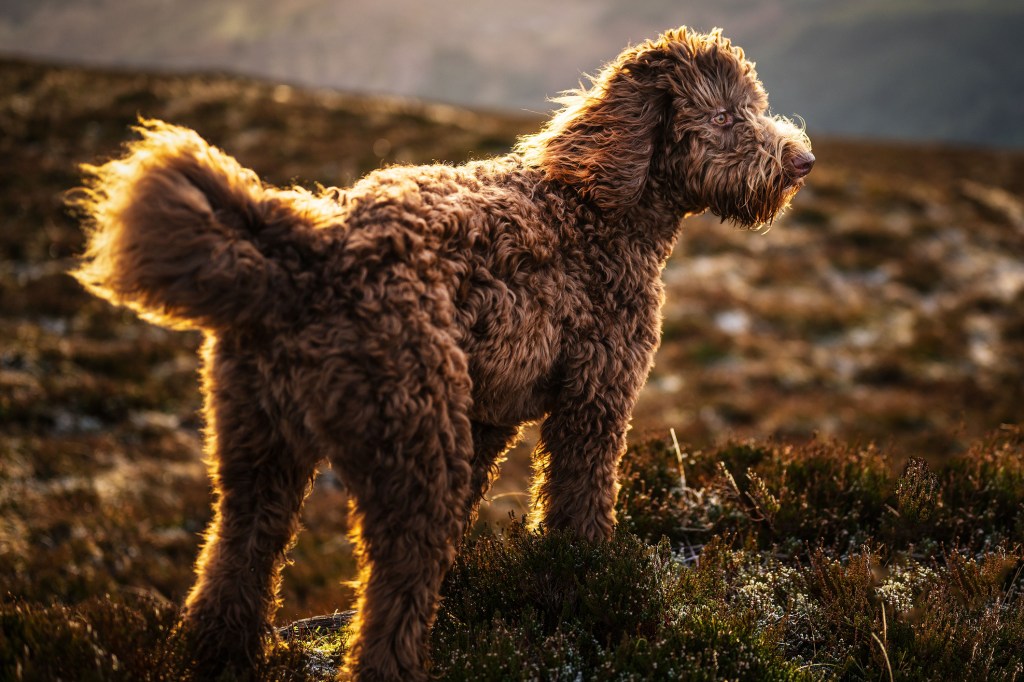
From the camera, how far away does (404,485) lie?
315 centimetres

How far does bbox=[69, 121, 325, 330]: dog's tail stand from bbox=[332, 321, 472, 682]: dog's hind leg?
0.54m

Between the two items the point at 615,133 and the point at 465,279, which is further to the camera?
the point at 615,133

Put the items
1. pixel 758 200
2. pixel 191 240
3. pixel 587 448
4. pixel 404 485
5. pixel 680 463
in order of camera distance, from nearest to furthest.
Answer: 1. pixel 191 240
2. pixel 404 485
3. pixel 587 448
4. pixel 758 200
5. pixel 680 463

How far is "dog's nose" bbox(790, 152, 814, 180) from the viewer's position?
446 centimetres

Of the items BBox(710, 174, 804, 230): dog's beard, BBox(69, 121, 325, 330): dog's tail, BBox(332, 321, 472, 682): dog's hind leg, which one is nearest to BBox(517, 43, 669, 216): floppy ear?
BBox(710, 174, 804, 230): dog's beard

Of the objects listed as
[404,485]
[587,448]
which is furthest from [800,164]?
[404,485]

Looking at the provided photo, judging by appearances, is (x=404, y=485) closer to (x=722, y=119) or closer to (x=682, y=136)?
(x=682, y=136)

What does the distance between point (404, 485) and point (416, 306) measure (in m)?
0.78

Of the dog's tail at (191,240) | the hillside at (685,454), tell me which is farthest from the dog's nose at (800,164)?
the dog's tail at (191,240)

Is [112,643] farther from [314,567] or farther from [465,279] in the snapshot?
[314,567]

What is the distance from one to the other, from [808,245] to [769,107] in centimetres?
2015

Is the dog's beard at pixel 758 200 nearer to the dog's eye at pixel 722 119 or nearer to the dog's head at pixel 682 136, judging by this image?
the dog's head at pixel 682 136

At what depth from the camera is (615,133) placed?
4.33 m

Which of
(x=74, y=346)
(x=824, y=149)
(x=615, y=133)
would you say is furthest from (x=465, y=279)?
(x=824, y=149)
